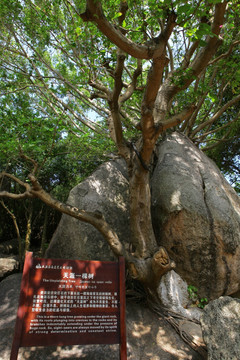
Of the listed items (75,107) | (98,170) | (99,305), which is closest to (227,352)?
(99,305)

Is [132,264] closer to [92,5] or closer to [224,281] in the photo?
[224,281]

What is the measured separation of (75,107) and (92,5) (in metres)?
9.18

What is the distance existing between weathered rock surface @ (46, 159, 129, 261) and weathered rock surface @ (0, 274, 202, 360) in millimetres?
1630

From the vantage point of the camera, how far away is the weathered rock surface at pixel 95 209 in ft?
22.1

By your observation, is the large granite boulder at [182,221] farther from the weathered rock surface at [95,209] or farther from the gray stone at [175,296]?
the gray stone at [175,296]

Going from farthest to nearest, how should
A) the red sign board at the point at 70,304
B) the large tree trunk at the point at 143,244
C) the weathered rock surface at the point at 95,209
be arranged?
the weathered rock surface at the point at 95,209 < the large tree trunk at the point at 143,244 < the red sign board at the point at 70,304

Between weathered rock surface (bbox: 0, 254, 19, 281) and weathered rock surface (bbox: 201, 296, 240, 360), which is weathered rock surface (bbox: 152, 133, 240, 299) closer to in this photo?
weathered rock surface (bbox: 201, 296, 240, 360)

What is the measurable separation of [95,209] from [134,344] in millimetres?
3669

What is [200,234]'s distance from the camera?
6.08m

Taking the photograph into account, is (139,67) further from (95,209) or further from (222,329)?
(222,329)

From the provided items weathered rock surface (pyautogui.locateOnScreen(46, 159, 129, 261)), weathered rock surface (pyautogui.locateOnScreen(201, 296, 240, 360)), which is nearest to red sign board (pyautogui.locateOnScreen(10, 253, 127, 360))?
weathered rock surface (pyautogui.locateOnScreen(201, 296, 240, 360))

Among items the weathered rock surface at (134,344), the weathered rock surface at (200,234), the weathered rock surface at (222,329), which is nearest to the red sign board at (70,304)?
the weathered rock surface at (134,344)

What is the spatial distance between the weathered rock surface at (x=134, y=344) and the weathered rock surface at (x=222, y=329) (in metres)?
0.76

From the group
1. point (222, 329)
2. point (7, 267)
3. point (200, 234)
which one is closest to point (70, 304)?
point (222, 329)
